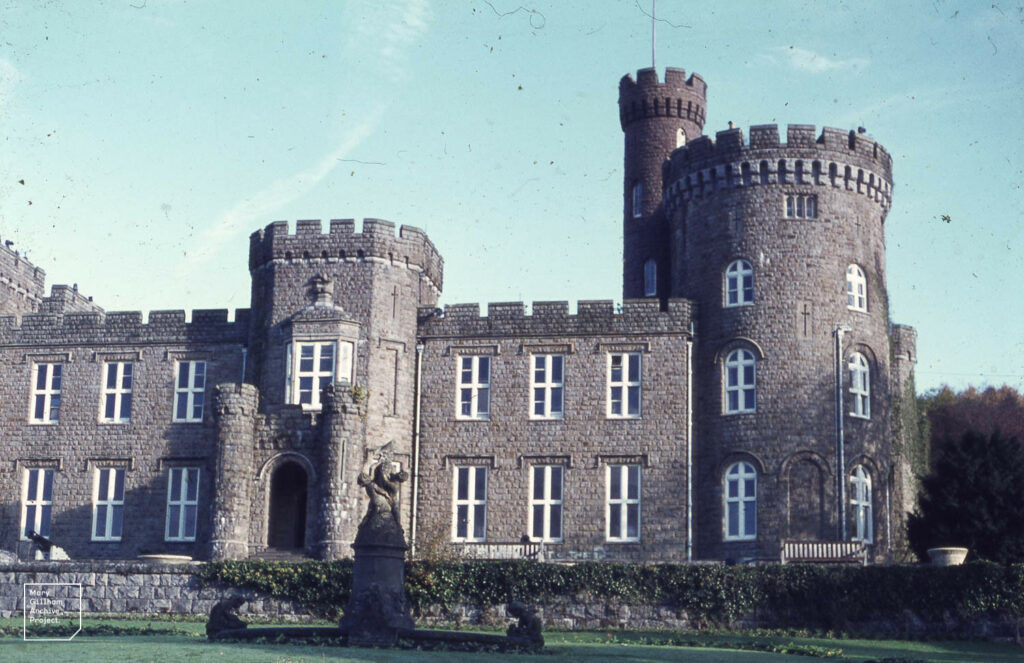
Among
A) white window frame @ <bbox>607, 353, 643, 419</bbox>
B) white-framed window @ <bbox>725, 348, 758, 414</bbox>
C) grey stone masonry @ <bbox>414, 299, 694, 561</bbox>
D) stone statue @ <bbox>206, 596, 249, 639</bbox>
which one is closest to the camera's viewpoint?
stone statue @ <bbox>206, 596, 249, 639</bbox>

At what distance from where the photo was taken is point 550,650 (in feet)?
82.7

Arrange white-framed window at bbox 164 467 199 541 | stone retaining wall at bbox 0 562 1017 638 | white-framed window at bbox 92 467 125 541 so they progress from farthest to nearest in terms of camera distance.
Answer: white-framed window at bbox 92 467 125 541 < white-framed window at bbox 164 467 199 541 < stone retaining wall at bbox 0 562 1017 638

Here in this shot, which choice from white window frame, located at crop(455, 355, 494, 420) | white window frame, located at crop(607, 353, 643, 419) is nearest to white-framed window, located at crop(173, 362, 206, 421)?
white window frame, located at crop(455, 355, 494, 420)

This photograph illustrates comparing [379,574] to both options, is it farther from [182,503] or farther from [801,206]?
[801,206]

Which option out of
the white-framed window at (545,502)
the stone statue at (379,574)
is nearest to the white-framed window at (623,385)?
the white-framed window at (545,502)

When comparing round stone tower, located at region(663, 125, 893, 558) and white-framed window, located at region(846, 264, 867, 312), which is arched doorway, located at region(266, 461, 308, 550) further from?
white-framed window, located at region(846, 264, 867, 312)

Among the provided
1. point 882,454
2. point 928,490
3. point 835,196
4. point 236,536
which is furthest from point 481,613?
point 835,196

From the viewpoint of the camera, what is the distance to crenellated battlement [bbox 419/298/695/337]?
4416 cm

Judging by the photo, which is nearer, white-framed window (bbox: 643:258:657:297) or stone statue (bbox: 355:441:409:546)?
stone statue (bbox: 355:441:409:546)

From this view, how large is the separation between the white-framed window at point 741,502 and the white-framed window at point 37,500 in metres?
21.7

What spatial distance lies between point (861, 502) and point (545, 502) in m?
9.47

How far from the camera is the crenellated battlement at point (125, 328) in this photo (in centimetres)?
4650

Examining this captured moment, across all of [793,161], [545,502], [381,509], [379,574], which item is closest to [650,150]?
[793,161]

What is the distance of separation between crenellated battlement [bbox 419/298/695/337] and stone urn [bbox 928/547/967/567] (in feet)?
39.7
